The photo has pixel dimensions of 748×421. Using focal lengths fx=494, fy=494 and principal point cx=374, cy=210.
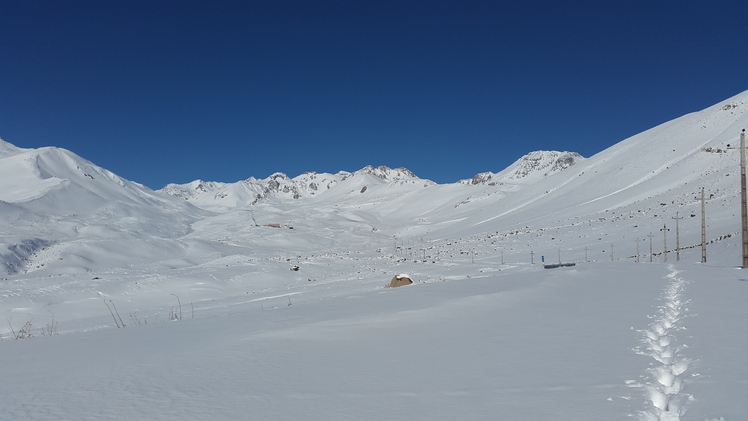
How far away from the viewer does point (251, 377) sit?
4070mm

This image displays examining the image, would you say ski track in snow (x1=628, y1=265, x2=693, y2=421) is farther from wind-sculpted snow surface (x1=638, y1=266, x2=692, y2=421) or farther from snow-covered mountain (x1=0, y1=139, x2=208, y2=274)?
snow-covered mountain (x1=0, y1=139, x2=208, y2=274)

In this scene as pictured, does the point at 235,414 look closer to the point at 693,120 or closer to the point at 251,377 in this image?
the point at 251,377

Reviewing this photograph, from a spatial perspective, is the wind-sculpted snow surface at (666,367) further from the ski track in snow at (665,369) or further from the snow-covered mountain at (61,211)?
the snow-covered mountain at (61,211)

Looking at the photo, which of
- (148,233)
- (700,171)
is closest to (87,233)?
(148,233)

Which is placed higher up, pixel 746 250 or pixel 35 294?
pixel 746 250

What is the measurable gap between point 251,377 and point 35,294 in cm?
2145

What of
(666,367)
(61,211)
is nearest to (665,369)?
(666,367)

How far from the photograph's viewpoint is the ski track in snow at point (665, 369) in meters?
3.38

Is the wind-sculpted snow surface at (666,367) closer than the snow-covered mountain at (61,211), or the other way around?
the wind-sculpted snow surface at (666,367)

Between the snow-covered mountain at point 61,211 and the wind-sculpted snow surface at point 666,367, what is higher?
the snow-covered mountain at point 61,211

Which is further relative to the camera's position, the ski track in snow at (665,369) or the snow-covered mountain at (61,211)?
the snow-covered mountain at (61,211)

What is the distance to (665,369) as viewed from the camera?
14.3 feet

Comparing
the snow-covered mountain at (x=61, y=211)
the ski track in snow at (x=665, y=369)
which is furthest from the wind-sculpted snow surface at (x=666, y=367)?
the snow-covered mountain at (x=61, y=211)

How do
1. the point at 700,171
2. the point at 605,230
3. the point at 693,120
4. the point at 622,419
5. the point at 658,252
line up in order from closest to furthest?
the point at 622,419
the point at 658,252
the point at 605,230
the point at 700,171
the point at 693,120
